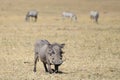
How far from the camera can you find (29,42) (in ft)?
86.2

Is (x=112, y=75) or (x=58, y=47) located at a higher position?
(x=58, y=47)

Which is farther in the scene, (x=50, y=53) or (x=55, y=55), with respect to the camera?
(x=50, y=53)

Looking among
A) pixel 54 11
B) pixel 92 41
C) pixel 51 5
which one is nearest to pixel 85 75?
pixel 92 41

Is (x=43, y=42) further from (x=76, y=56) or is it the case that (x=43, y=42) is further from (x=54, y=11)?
(x=54, y=11)

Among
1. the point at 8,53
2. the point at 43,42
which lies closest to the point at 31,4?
the point at 8,53

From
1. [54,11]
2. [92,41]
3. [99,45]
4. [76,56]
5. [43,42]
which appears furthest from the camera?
[54,11]

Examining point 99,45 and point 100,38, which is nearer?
point 99,45

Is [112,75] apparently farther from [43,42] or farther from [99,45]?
[99,45]

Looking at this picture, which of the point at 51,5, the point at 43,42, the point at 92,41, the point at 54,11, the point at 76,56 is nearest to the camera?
the point at 43,42

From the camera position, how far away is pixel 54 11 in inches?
2517

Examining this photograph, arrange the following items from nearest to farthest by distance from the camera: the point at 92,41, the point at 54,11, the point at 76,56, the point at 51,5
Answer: the point at 76,56
the point at 92,41
the point at 54,11
the point at 51,5

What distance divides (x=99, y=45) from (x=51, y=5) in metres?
45.2

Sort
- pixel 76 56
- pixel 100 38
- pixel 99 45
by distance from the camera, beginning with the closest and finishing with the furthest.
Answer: pixel 76 56 → pixel 99 45 → pixel 100 38

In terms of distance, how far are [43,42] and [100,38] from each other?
1380cm
